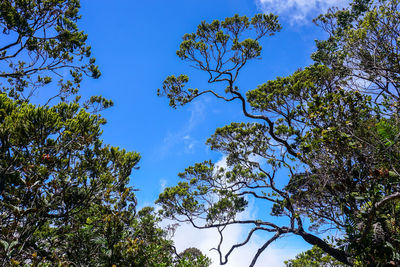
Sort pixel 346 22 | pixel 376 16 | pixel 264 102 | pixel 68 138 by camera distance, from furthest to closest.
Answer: pixel 346 22, pixel 264 102, pixel 376 16, pixel 68 138

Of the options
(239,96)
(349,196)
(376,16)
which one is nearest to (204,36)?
(239,96)

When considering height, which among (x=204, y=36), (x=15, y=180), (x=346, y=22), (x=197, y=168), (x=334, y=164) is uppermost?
(x=346, y=22)

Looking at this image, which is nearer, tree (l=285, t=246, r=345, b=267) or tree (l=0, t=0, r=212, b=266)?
tree (l=0, t=0, r=212, b=266)

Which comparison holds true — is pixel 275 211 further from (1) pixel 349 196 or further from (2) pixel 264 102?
(1) pixel 349 196

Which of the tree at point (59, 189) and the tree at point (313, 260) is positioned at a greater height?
the tree at point (313, 260)

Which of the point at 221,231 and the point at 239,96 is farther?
the point at 221,231

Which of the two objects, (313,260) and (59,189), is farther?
(313,260)

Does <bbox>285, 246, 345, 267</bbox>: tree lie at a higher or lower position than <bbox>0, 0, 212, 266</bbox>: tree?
higher

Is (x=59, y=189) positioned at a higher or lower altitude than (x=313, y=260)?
lower

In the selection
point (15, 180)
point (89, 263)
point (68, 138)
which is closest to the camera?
point (89, 263)

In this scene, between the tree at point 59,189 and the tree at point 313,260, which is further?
the tree at point 313,260

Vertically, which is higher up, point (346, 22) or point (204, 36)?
point (346, 22)

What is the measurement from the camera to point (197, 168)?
43.8 feet

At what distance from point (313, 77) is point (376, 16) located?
2856mm
